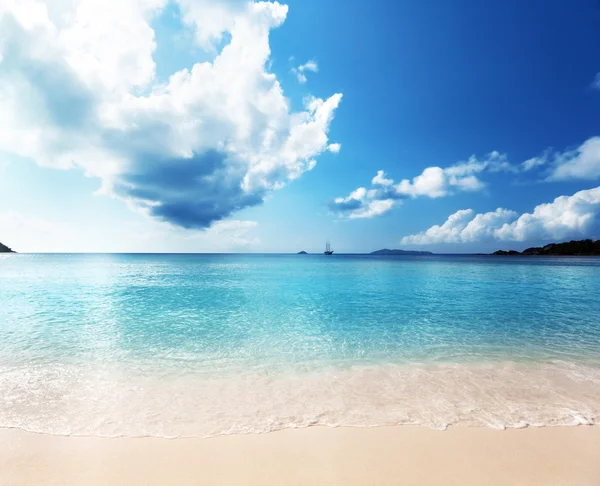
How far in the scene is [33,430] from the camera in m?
5.28

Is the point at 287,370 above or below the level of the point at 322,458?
below

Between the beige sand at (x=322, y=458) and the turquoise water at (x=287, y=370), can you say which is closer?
the beige sand at (x=322, y=458)

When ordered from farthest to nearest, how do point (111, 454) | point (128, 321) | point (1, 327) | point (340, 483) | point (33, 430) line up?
1. point (128, 321)
2. point (1, 327)
3. point (33, 430)
4. point (111, 454)
5. point (340, 483)

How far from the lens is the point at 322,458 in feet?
15.0

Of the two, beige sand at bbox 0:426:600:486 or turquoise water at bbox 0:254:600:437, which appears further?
turquoise water at bbox 0:254:600:437

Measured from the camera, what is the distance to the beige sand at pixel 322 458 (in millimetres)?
4102

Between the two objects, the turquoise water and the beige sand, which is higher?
the beige sand

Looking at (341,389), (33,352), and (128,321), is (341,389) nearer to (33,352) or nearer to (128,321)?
(33,352)

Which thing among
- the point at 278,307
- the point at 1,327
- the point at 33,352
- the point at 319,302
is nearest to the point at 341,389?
the point at 33,352

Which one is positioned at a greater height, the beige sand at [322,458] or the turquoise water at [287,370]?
the beige sand at [322,458]

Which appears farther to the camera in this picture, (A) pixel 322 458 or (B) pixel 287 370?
(B) pixel 287 370

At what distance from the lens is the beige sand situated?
410 cm

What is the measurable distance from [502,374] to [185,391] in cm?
887

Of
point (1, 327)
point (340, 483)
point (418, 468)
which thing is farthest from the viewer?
point (1, 327)
